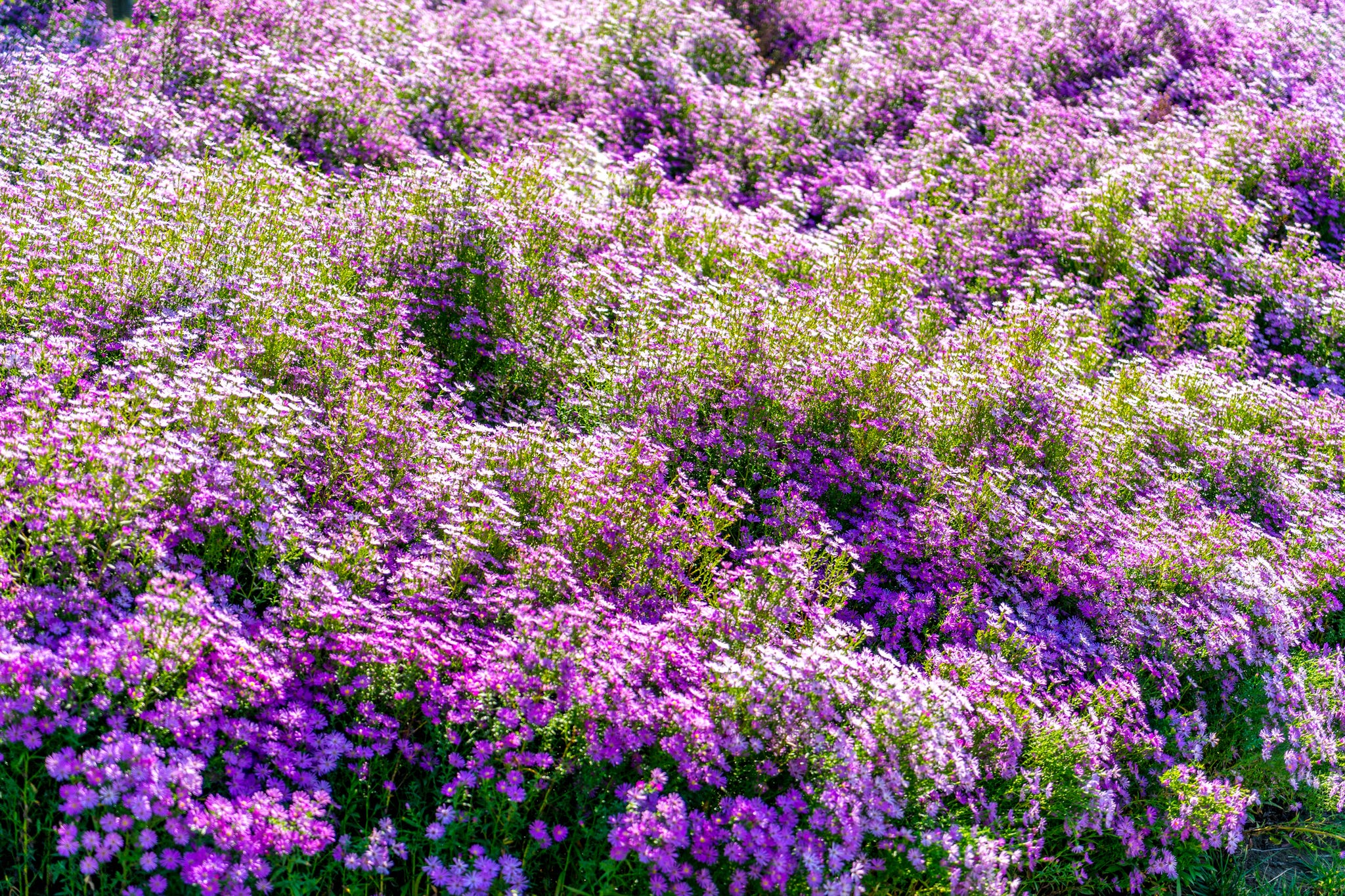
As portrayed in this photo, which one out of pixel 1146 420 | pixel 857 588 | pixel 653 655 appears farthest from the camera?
pixel 1146 420

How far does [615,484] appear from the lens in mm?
5363

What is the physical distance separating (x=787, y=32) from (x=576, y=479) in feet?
37.0

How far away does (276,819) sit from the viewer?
10.8 feet

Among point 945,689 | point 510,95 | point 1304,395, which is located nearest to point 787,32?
Answer: point 510,95

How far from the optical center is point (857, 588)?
5.79 meters

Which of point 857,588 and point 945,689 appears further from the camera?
point 857,588

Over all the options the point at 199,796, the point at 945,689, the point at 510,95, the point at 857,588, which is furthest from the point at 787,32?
the point at 199,796

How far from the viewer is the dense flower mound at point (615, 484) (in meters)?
3.69

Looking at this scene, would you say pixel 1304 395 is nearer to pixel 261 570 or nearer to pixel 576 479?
pixel 576 479

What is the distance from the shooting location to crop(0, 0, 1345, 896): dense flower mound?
3688mm

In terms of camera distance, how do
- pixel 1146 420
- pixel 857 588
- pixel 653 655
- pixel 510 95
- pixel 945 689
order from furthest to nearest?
1. pixel 510 95
2. pixel 1146 420
3. pixel 857 588
4. pixel 945 689
5. pixel 653 655

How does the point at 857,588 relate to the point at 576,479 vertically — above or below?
below

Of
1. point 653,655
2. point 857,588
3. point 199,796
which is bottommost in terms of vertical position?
point 857,588

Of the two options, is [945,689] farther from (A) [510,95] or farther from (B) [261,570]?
(A) [510,95]
